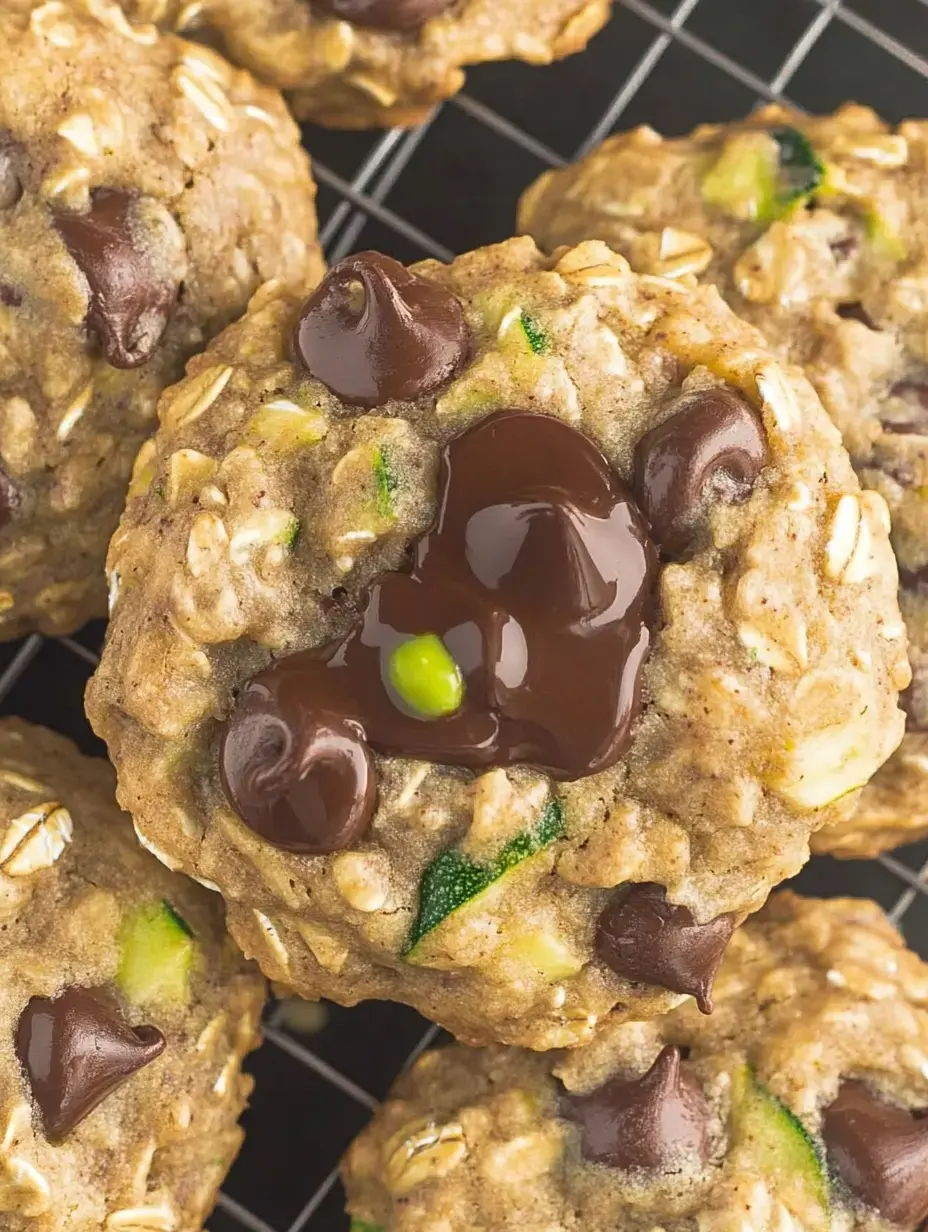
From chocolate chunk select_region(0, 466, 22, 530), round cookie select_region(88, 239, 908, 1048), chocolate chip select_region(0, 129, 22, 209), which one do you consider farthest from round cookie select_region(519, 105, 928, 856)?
chocolate chunk select_region(0, 466, 22, 530)

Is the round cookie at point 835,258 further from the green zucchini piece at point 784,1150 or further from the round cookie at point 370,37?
the green zucchini piece at point 784,1150

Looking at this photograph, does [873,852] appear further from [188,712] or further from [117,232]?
[117,232]

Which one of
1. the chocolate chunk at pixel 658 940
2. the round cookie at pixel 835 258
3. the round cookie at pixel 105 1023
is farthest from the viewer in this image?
the round cookie at pixel 835 258

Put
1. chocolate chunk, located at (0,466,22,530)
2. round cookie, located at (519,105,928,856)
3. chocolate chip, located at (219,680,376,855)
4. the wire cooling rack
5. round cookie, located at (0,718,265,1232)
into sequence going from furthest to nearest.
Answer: the wire cooling rack, round cookie, located at (519,105,928,856), chocolate chunk, located at (0,466,22,530), round cookie, located at (0,718,265,1232), chocolate chip, located at (219,680,376,855)

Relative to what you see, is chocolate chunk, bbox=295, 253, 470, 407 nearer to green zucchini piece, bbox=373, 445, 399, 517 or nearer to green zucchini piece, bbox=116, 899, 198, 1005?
green zucchini piece, bbox=373, 445, 399, 517

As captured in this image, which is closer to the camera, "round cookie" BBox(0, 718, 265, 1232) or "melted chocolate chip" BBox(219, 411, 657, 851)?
"melted chocolate chip" BBox(219, 411, 657, 851)

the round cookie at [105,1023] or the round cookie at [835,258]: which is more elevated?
the round cookie at [835,258]

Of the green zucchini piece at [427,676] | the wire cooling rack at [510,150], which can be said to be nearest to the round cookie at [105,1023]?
the wire cooling rack at [510,150]

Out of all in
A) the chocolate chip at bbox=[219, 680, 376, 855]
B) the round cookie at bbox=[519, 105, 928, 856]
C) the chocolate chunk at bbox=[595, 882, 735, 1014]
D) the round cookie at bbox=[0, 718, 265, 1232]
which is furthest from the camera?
the round cookie at bbox=[519, 105, 928, 856]
